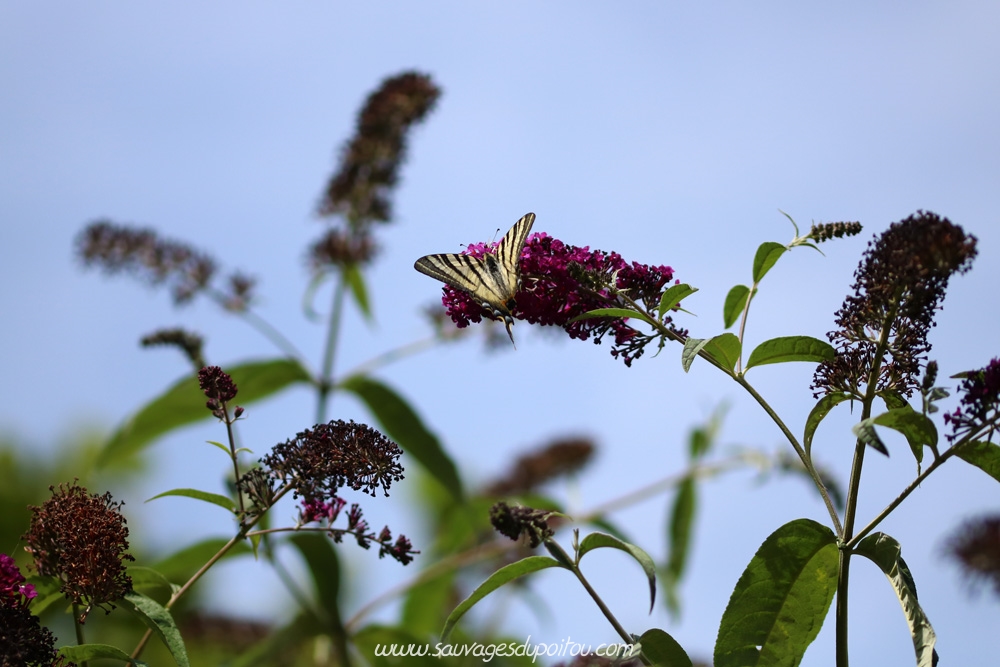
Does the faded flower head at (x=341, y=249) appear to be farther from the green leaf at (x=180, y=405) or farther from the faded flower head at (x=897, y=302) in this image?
the faded flower head at (x=897, y=302)

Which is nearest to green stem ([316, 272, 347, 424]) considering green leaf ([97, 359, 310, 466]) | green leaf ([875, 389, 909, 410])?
green leaf ([97, 359, 310, 466])

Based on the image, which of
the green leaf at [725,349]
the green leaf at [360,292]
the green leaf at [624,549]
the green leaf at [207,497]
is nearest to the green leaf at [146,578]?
the green leaf at [207,497]

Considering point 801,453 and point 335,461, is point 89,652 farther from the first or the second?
point 801,453

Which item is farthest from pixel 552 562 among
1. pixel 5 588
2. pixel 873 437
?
pixel 5 588

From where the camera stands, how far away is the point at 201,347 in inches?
127

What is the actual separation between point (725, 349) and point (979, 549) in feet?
2.19

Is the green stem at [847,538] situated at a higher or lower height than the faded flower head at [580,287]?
lower

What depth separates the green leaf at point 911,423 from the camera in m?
1.54

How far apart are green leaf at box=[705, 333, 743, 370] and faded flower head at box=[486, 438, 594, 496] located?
333 centimetres

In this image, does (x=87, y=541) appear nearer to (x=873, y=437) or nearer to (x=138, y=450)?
(x=873, y=437)

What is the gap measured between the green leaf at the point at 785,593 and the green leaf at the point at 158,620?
98cm

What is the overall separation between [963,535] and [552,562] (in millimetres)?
890

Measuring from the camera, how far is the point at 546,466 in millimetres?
5211

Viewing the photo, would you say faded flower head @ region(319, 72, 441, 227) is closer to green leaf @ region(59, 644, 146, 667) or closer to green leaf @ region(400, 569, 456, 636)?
green leaf @ region(400, 569, 456, 636)
